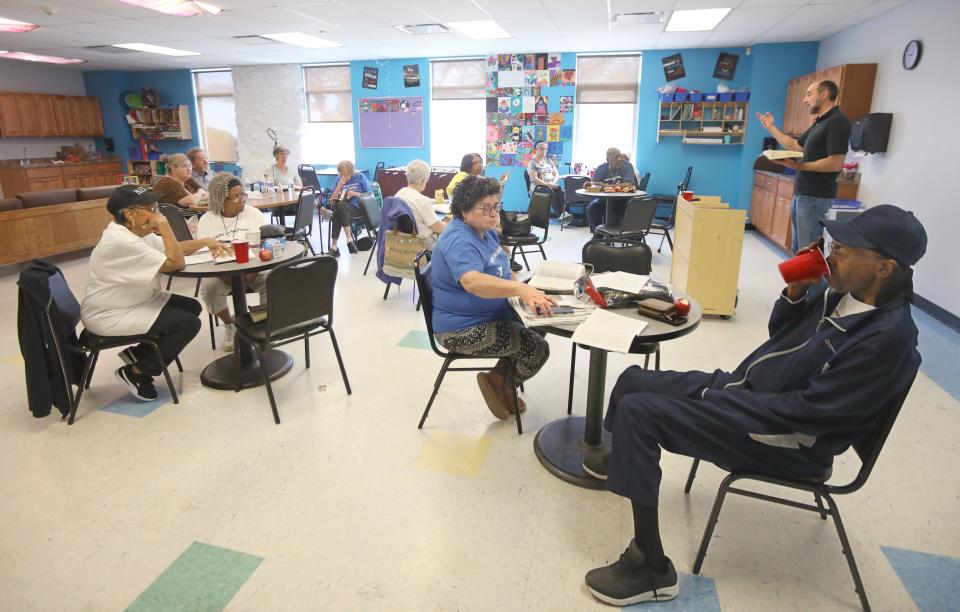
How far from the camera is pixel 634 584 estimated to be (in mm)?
1718

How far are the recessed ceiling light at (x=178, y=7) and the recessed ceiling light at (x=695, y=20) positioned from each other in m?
4.90

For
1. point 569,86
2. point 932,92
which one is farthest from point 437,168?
point 932,92

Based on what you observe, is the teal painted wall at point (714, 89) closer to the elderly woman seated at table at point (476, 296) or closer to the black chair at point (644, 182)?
the black chair at point (644, 182)

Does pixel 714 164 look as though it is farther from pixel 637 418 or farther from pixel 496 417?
pixel 637 418

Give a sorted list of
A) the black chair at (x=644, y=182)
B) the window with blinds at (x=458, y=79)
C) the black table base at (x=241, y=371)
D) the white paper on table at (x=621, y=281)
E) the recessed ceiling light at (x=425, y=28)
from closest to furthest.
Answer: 1. the white paper on table at (x=621, y=281)
2. the black table base at (x=241, y=371)
3. the recessed ceiling light at (x=425, y=28)
4. the black chair at (x=644, y=182)
5. the window with blinds at (x=458, y=79)

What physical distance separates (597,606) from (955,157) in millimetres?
4819

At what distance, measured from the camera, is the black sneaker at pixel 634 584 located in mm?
1715

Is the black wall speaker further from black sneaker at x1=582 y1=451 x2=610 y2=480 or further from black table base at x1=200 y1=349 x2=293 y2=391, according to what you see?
black table base at x1=200 y1=349 x2=293 y2=391

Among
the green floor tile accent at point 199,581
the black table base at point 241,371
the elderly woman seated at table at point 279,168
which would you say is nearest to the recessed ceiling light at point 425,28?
the elderly woman seated at table at point 279,168

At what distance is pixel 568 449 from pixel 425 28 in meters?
6.18

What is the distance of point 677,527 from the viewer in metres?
2.07

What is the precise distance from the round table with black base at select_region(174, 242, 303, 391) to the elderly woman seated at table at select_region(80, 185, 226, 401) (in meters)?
0.17

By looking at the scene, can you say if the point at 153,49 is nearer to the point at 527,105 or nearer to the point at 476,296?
the point at 527,105

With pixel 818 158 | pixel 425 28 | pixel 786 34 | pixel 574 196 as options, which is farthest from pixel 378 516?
pixel 786 34
